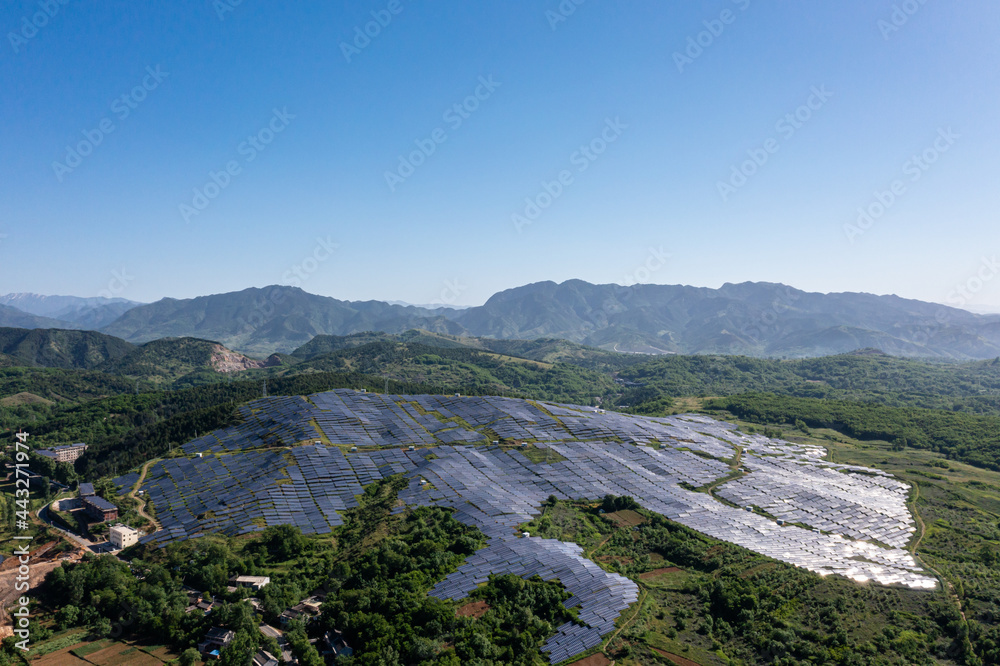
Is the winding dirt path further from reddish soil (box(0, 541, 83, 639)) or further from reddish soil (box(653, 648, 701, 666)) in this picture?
reddish soil (box(653, 648, 701, 666))

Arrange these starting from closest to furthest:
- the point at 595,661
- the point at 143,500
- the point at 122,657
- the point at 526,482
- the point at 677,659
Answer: the point at 595,661 < the point at 677,659 < the point at 122,657 < the point at 143,500 < the point at 526,482

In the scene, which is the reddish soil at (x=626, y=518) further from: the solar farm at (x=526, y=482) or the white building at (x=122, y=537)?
the white building at (x=122, y=537)

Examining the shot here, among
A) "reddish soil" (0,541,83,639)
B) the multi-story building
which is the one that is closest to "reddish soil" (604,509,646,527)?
"reddish soil" (0,541,83,639)

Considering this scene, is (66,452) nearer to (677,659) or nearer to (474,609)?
(474,609)

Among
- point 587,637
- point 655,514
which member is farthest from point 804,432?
point 587,637

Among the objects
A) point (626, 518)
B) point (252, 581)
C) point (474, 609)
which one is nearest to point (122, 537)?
point (252, 581)

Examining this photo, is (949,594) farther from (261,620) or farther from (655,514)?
(261,620)

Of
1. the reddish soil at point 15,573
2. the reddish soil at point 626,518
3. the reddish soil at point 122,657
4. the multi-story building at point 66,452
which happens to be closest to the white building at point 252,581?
the reddish soil at point 122,657
